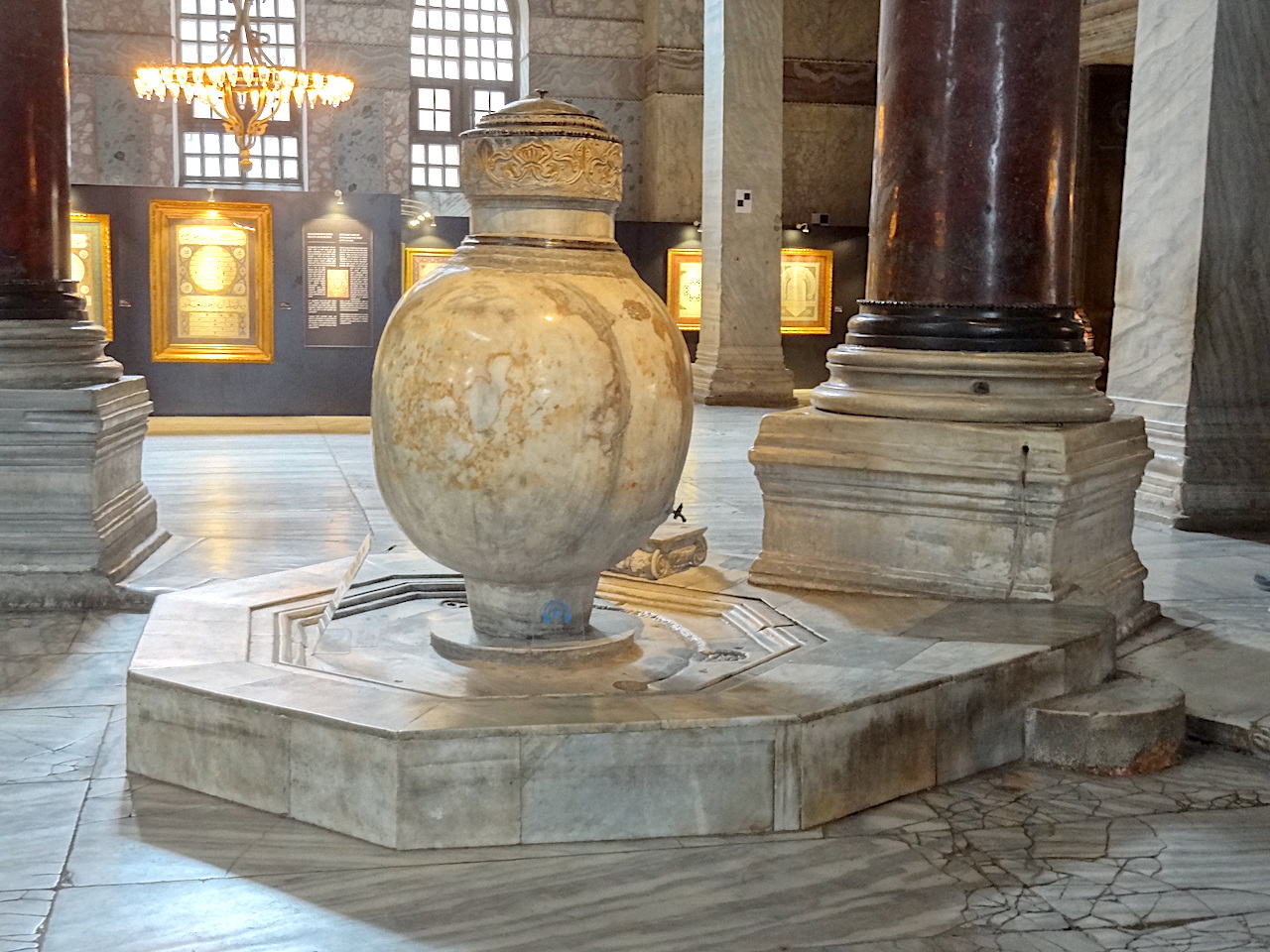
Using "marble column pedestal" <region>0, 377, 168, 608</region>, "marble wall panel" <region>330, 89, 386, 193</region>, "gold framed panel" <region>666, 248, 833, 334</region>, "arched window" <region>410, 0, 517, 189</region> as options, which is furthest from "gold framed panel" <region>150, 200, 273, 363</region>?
"marble column pedestal" <region>0, 377, 168, 608</region>

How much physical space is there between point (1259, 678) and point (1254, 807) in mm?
1053

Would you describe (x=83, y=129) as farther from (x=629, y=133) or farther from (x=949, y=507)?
(x=949, y=507)

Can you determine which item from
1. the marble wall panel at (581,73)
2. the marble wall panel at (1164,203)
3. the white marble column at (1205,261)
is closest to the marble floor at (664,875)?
the white marble column at (1205,261)

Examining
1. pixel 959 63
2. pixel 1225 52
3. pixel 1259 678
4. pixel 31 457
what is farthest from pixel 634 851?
pixel 1225 52

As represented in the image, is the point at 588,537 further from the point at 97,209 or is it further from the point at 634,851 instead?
the point at 97,209

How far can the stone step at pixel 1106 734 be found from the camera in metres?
3.88

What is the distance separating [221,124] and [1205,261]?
15.9 m

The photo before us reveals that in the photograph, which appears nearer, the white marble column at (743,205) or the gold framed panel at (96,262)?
the gold framed panel at (96,262)

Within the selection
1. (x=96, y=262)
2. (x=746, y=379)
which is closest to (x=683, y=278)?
(x=746, y=379)

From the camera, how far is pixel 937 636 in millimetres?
4191

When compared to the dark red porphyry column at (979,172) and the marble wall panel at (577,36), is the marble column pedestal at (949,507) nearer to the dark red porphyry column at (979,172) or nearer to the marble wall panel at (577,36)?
the dark red porphyry column at (979,172)

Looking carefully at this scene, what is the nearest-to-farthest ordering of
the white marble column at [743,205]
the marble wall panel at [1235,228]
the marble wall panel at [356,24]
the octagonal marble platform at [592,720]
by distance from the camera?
the octagonal marble platform at [592,720] → the marble wall panel at [1235,228] → the white marble column at [743,205] → the marble wall panel at [356,24]

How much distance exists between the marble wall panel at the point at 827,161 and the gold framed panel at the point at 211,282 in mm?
9560

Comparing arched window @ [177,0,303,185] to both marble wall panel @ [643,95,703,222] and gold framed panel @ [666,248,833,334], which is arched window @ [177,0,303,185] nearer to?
marble wall panel @ [643,95,703,222]
